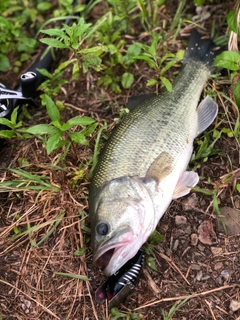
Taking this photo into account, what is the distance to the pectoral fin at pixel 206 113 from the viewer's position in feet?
12.5

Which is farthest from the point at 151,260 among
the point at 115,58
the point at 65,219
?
the point at 115,58

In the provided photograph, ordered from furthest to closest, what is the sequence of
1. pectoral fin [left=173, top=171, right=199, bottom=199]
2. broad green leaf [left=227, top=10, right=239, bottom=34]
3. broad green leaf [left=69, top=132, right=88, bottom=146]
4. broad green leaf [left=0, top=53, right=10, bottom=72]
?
1. broad green leaf [left=0, top=53, right=10, bottom=72]
2. broad green leaf [left=227, top=10, right=239, bottom=34]
3. pectoral fin [left=173, top=171, right=199, bottom=199]
4. broad green leaf [left=69, top=132, right=88, bottom=146]

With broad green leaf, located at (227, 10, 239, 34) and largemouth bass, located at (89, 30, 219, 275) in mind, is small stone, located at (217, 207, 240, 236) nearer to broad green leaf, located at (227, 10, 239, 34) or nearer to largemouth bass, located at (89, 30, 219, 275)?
largemouth bass, located at (89, 30, 219, 275)

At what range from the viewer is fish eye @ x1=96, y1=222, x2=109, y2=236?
3.11 metres

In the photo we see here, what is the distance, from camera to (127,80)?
4.18 m

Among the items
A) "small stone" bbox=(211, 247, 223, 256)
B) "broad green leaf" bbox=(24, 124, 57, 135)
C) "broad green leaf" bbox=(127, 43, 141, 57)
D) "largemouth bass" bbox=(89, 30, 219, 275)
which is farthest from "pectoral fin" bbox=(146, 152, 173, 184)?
"broad green leaf" bbox=(127, 43, 141, 57)

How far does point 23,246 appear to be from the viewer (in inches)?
141

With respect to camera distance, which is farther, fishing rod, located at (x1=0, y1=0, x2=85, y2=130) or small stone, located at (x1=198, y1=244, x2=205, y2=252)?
fishing rod, located at (x1=0, y1=0, x2=85, y2=130)

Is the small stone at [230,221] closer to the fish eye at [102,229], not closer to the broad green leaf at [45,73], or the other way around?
the fish eye at [102,229]

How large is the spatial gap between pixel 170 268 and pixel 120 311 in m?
0.50

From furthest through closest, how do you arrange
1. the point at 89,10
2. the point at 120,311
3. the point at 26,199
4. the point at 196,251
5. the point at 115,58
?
the point at 89,10 → the point at 115,58 → the point at 26,199 → the point at 196,251 → the point at 120,311

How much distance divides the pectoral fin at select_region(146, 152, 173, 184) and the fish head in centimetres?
12

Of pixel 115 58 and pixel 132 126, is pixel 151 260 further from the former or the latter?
pixel 115 58

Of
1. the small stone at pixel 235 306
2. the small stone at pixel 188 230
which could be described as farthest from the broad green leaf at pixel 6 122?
the small stone at pixel 235 306
